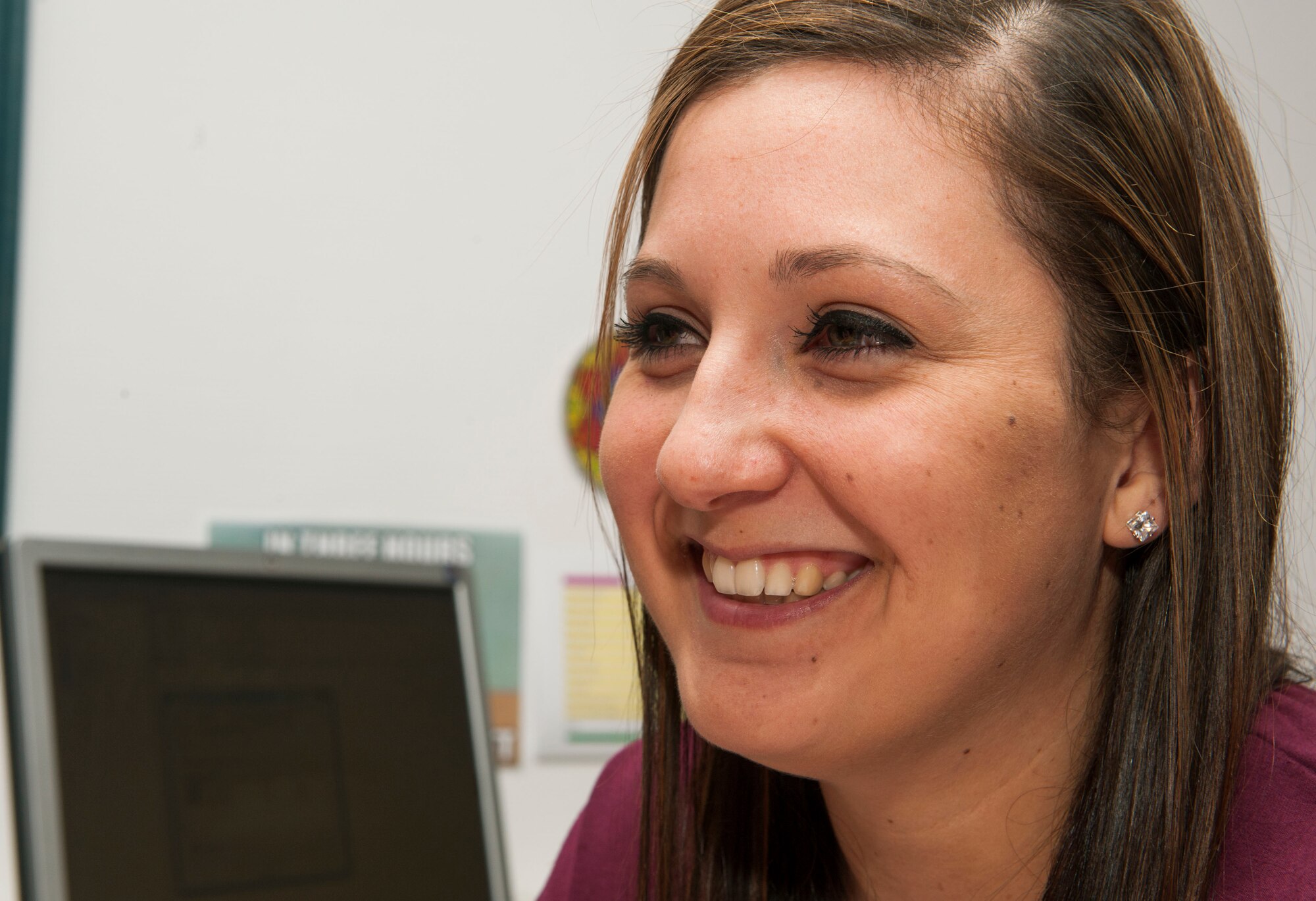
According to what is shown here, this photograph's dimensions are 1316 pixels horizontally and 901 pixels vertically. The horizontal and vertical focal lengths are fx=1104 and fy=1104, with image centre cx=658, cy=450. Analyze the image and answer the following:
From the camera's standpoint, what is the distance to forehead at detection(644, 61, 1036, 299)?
Answer: 66 cm

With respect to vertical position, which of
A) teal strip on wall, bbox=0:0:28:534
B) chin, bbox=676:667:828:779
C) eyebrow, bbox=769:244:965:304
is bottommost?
chin, bbox=676:667:828:779

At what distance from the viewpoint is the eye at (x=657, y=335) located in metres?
0.79

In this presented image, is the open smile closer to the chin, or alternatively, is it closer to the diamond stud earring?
the chin

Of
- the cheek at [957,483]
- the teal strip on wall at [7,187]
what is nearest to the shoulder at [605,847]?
the cheek at [957,483]

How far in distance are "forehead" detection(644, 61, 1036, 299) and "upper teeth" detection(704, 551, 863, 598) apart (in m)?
0.19

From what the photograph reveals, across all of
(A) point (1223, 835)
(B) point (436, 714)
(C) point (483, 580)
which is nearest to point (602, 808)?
(B) point (436, 714)

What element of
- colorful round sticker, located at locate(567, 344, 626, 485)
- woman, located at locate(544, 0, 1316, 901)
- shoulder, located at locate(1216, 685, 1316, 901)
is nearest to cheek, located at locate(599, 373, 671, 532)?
woman, located at locate(544, 0, 1316, 901)

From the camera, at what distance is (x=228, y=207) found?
4.28 ft

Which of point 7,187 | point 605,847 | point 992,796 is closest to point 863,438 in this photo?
point 992,796

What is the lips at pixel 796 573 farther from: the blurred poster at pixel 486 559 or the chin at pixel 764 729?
the blurred poster at pixel 486 559

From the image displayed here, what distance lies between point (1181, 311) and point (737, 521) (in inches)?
12.9

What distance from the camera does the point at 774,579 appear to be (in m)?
0.69

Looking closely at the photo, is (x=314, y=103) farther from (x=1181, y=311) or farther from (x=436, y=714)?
(x=1181, y=311)

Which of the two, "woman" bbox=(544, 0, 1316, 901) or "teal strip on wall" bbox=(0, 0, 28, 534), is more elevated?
"teal strip on wall" bbox=(0, 0, 28, 534)
